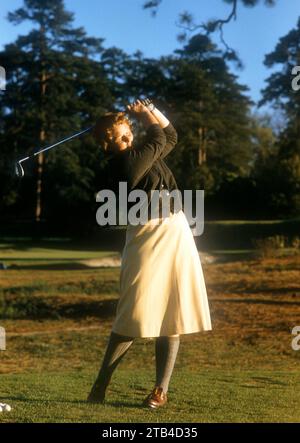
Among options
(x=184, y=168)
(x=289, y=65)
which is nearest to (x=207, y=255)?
(x=289, y=65)

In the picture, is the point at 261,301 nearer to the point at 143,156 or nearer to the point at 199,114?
the point at 143,156

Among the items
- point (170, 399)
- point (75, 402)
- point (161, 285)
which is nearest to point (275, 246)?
point (170, 399)

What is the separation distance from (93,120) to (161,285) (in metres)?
29.3

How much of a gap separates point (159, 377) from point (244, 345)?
18.9ft

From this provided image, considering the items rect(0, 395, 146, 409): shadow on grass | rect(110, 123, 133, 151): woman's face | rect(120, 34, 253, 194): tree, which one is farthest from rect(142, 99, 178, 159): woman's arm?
rect(120, 34, 253, 194): tree

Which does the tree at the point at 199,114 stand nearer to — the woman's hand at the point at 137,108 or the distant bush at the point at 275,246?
the distant bush at the point at 275,246

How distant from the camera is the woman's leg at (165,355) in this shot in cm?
406

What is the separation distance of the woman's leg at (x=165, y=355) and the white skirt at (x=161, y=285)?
91mm

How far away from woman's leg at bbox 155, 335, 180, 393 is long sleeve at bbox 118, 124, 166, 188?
89 centimetres

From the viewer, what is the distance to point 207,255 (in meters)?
23.5

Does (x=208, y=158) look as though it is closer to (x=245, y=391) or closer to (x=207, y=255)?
(x=207, y=255)

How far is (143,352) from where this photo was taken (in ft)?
30.1

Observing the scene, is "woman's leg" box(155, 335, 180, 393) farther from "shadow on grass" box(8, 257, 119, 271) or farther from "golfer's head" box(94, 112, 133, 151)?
"shadow on grass" box(8, 257, 119, 271)

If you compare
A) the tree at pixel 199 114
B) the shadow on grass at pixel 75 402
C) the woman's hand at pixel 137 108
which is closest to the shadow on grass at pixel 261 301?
the shadow on grass at pixel 75 402
